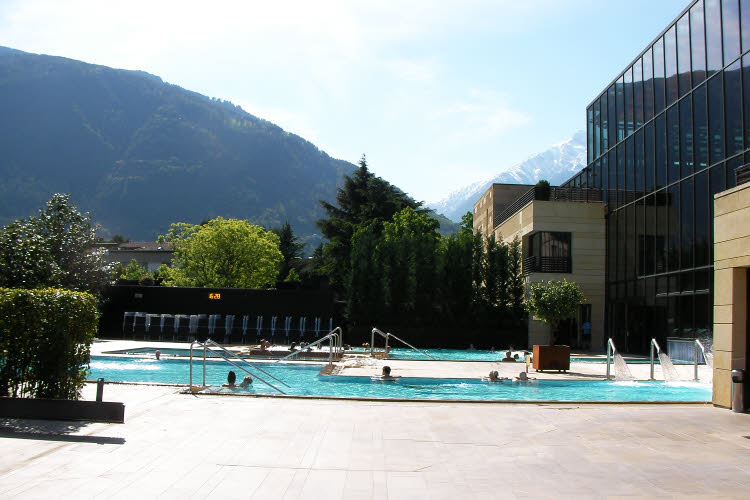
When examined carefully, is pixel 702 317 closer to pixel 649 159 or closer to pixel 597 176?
pixel 649 159

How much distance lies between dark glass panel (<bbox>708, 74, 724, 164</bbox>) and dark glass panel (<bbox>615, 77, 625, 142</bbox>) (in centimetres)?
803

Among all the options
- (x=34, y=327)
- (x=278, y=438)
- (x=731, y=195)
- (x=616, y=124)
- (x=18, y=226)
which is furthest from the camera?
(x=616, y=124)

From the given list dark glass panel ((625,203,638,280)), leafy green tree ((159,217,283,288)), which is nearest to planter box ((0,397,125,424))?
dark glass panel ((625,203,638,280))

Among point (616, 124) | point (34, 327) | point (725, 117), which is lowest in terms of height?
point (34, 327)

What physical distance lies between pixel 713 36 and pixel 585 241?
13599 mm

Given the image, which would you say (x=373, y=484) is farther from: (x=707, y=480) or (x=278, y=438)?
(x=707, y=480)

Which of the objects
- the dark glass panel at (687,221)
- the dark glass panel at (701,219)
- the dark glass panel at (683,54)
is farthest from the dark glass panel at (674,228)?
the dark glass panel at (683,54)

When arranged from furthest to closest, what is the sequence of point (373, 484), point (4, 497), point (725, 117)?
point (725, 117)
point (373, 484)
point (4, 497)

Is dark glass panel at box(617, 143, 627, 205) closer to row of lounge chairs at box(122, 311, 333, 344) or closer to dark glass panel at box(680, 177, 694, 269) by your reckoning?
dark glass panel at box(680, 177, 694, 269)

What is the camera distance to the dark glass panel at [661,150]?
26.5 metres

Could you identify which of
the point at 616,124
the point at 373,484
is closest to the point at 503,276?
the point at 616,124

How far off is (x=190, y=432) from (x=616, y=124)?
2930 centimetres

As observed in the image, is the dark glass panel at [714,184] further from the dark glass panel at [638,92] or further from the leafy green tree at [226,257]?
the leafy green tree at [226,257]

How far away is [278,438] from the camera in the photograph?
8.05 meters
